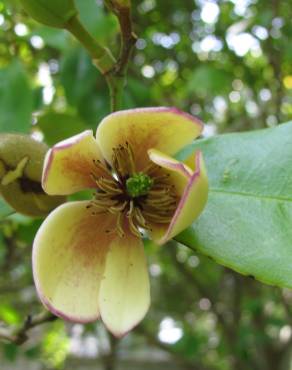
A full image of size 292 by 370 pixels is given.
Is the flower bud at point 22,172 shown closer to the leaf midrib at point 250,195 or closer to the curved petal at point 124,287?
the curved petal at point 124,287

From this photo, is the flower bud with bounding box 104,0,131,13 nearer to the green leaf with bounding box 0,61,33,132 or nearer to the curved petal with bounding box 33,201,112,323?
the curved petal with bounding box 33,201,112,323

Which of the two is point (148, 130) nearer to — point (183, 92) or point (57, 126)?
point (57, 126)

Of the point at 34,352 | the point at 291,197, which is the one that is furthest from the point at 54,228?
the point at 34,352

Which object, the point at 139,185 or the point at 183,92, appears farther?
the point at 183,92

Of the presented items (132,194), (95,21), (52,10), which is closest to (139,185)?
(132,194)

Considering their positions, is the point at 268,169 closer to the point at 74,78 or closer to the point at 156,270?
the point at 74,78

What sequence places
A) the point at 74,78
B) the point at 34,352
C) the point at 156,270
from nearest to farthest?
the point at 74,78
the point at 34,352
the point at 156,270
